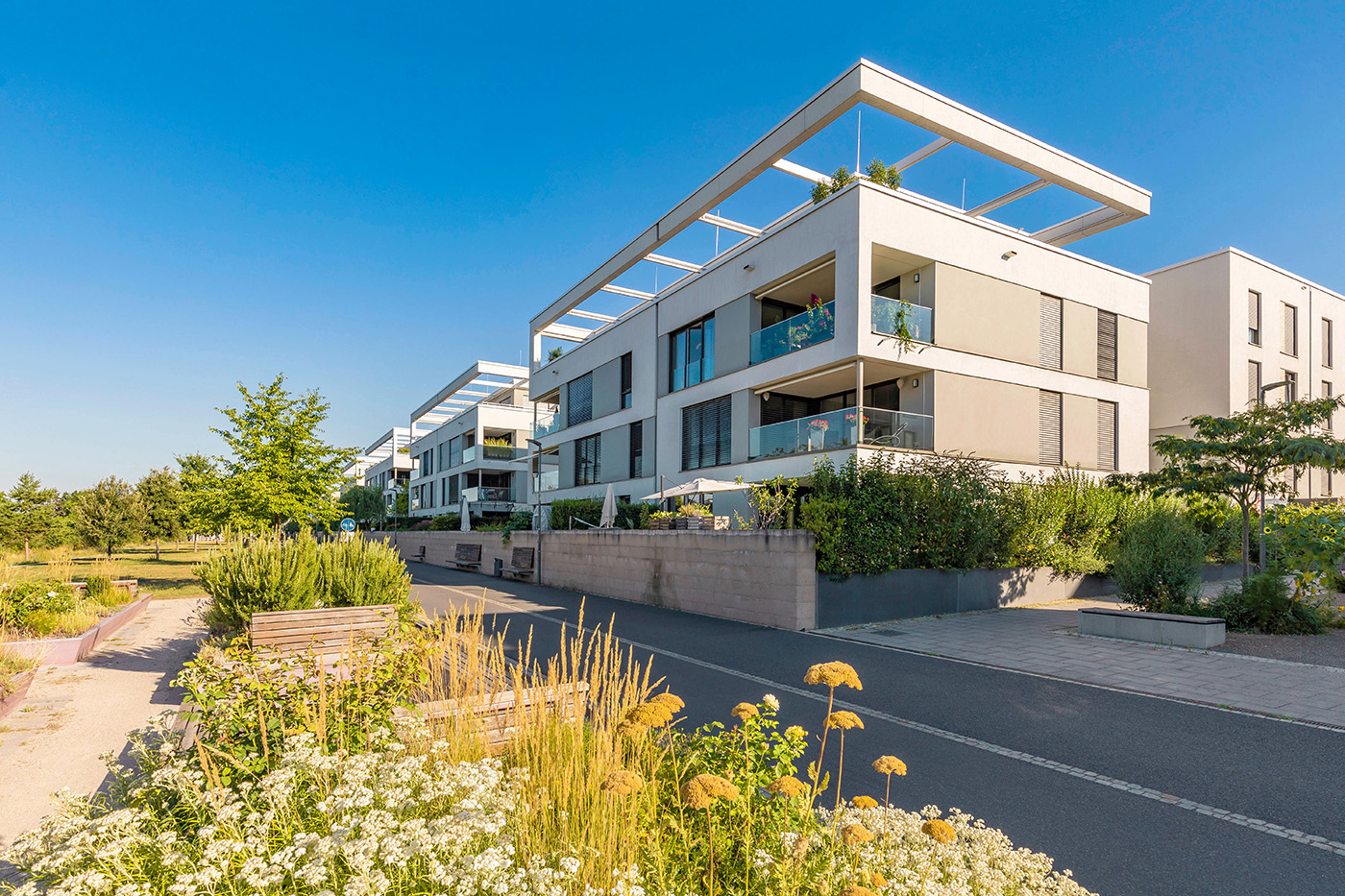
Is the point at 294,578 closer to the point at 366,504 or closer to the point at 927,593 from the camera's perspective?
the point at 927,593

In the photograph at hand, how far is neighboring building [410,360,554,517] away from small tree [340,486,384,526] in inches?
260

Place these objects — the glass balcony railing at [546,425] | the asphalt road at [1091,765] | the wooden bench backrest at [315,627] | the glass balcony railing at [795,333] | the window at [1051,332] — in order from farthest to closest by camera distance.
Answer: the glass balcony railing at [546,425] → the window at [1051,332] → the glass balcony railing at [795,333] → the wooden bench backrest at [315,627] → the asphalt road at [1091,765]

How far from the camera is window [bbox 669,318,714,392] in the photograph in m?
21.1

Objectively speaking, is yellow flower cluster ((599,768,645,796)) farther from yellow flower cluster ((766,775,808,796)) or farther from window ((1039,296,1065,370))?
window ((1039,296,1065,370))

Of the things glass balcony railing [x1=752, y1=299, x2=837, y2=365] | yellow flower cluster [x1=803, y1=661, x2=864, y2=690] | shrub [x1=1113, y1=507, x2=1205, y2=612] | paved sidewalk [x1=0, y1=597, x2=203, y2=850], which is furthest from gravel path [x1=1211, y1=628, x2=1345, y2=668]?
paved sidewalk [x1=0, y1=597, x2=203, y2=850]

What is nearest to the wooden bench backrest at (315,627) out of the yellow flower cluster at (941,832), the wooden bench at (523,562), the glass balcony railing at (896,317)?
the yellow flower cluster at (941,832)

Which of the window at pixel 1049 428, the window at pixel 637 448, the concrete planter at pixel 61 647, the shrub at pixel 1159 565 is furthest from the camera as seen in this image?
the window at pixel 637 448

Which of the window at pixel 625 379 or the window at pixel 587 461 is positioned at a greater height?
the window at pixel 625 379

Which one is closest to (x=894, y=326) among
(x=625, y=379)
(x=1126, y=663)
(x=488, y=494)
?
(x=1126, y=663)

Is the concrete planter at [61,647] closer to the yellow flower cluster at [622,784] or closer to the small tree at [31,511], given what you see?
the yellow flower cluster at [622,784]

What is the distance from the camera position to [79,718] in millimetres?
6191

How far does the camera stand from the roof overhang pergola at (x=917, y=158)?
49.9 ft

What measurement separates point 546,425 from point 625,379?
24.3ft

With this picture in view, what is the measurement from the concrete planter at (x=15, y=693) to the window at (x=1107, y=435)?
2251 cm
